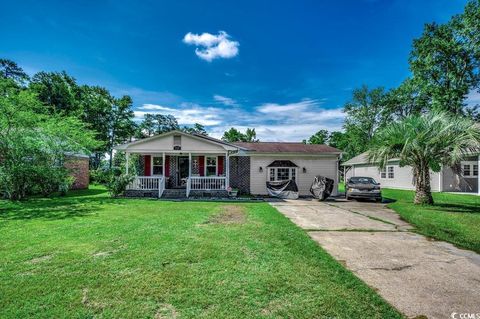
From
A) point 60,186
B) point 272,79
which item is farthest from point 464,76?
point 60,186

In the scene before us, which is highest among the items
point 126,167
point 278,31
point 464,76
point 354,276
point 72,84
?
point 72,84

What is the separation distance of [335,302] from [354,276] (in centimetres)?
98

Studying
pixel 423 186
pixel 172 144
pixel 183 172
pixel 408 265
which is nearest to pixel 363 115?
pixel 423 186

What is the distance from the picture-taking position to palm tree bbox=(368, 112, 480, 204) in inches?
393

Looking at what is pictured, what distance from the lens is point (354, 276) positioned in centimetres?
359

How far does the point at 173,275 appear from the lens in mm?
3531

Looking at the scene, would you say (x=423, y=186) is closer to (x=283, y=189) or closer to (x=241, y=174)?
(x=283, y=189)

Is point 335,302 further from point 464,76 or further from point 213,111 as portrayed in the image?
point 464,76

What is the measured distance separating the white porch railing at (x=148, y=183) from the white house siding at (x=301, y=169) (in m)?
6.26

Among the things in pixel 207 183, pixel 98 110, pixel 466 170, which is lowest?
pixel 207 183

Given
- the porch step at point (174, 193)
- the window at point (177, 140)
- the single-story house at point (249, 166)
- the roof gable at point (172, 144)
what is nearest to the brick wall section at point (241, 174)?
the single-story house at point (249, 166)

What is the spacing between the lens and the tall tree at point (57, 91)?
32.2m

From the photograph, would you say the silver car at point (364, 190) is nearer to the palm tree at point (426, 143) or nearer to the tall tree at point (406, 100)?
the palm tree at point (426, 143)

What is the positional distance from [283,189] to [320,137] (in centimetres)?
4716
